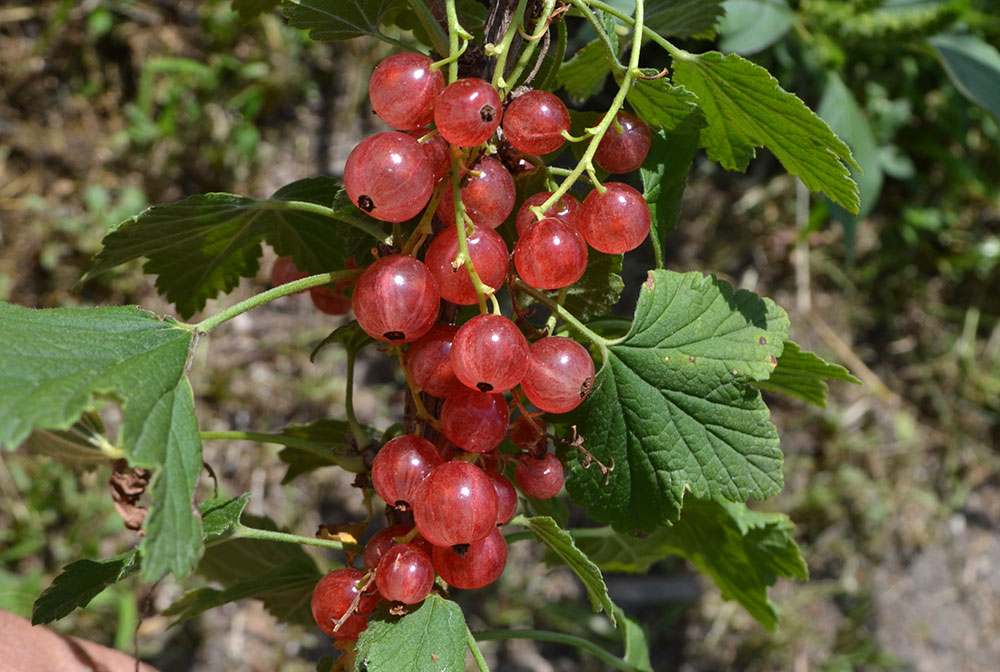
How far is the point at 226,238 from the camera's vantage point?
0.97 m

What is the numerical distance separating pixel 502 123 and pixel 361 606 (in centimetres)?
47

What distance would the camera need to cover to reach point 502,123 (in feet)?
2.48

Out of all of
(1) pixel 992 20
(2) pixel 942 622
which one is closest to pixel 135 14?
(1) pixel 992 20

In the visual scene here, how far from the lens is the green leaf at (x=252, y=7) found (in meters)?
0.94

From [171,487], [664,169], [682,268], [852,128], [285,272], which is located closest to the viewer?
[171,487]

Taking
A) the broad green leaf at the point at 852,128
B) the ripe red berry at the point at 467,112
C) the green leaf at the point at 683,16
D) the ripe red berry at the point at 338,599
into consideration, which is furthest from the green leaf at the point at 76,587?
the broad green leaf at the point at 852,128

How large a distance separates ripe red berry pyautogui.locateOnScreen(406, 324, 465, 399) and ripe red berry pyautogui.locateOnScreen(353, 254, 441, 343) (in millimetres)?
28

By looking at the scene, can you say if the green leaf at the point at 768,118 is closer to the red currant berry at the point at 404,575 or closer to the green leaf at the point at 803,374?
the green leaf at the point at 803,374

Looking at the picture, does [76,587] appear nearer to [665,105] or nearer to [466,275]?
[466,275]

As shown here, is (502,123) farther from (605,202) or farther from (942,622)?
(942,622)

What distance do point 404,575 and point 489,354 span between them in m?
0.23

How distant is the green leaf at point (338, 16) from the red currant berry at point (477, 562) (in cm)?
48

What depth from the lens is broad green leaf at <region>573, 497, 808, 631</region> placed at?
1.06 metres

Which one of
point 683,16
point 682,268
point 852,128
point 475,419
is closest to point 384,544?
point 475,419
